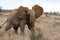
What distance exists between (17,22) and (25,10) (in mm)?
1049

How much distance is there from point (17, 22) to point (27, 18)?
0.83 meters

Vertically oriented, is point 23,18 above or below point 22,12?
below

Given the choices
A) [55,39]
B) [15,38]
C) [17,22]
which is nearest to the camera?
Result: [15,38]

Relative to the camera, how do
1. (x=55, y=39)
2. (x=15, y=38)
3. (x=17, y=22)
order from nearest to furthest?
(x=15, y=38) < (x=55, y=39) < (x=17, y=22)

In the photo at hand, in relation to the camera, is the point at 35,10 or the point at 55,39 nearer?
the point at 55,39

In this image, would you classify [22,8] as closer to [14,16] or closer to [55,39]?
[14,16]

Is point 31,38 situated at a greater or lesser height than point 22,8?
lesser

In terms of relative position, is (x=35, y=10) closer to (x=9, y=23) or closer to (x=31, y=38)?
(x=9, y=23)

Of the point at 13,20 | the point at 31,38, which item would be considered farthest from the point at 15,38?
the point at 13,20

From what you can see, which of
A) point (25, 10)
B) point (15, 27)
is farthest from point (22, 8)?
point (15, 27)

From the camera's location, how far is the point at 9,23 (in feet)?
57.9

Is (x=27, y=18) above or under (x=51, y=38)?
above

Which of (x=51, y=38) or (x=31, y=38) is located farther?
(x=51, y=38)

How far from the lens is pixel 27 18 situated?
635 inches
